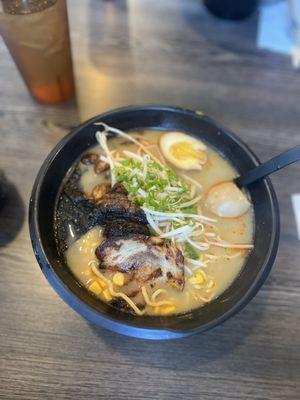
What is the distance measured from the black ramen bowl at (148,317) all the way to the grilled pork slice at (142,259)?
0.39 ft

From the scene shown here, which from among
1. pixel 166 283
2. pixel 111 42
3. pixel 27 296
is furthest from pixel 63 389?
pixel 111 42

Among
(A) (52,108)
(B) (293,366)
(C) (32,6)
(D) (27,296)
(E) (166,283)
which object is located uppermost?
(C) (32,6)

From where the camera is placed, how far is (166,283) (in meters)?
1.26

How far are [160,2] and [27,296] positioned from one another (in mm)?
1766

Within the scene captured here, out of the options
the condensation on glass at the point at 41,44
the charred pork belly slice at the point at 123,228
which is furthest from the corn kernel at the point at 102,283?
the condensation on glass at the point at 41,44

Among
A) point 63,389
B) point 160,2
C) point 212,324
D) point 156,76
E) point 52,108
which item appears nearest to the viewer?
point 212,324

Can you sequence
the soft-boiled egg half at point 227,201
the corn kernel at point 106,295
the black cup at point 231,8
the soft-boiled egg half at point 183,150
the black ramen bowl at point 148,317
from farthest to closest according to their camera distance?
the black cup at point 231,8, the soft-boiled egg half at point 183,150, the soft-boiled egg half at point 227,201, the corn kernel at point 106,295, the black ramen bowl at point 148,317

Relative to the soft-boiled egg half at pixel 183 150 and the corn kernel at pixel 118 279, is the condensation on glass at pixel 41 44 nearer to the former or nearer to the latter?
the soft-boiled egg half at pixel 183 150

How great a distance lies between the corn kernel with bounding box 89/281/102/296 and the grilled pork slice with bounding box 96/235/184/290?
7cm

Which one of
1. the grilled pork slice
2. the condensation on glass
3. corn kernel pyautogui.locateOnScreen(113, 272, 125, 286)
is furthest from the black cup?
corn kernel pyautogui.locateOnScreen(113, 272, 125, 286)

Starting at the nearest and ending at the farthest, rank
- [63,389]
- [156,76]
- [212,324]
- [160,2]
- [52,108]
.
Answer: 1. [212,324]
2. [63,389]
3. [52,108]
4. [156,76]
5. [160,2]

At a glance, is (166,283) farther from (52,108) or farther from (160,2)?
(160,2)

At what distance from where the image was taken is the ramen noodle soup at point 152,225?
1243 millimetres

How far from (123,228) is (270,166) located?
0.52 meters
